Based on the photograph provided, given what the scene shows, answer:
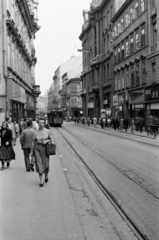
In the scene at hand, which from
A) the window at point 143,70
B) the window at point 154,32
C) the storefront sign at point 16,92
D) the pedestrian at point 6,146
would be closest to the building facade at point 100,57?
the window at point 143,70

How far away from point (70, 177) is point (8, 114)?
23.5 meters

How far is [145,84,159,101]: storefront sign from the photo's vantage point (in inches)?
1297

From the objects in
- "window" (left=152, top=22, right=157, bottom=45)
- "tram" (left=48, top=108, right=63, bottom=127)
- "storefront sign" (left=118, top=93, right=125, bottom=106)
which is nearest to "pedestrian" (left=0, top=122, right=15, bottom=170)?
"window" (left=152, top=22, right=157, bottom=45)

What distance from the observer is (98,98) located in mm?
66438

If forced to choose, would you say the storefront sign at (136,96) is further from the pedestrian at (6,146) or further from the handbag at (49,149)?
the handbag at (49,149)

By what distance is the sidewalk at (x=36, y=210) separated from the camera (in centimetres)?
523

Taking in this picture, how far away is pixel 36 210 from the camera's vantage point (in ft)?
21.4

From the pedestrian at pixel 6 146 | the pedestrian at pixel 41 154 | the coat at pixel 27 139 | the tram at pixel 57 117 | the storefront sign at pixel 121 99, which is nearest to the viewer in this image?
the pedestrian at pixel 41 154

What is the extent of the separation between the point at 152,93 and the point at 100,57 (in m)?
31.5

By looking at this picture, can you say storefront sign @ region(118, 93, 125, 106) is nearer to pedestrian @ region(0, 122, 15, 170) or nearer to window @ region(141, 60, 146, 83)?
window @ region(141, 60, 146, 83)

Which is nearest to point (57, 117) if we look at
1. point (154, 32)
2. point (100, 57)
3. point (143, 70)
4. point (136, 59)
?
point (100, 57)

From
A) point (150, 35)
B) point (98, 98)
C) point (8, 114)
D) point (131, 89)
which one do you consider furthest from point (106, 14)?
point (8, 114)

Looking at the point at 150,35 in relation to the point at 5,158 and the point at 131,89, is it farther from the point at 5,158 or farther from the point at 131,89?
the point at 5,158

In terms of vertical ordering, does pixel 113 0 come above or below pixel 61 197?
above
